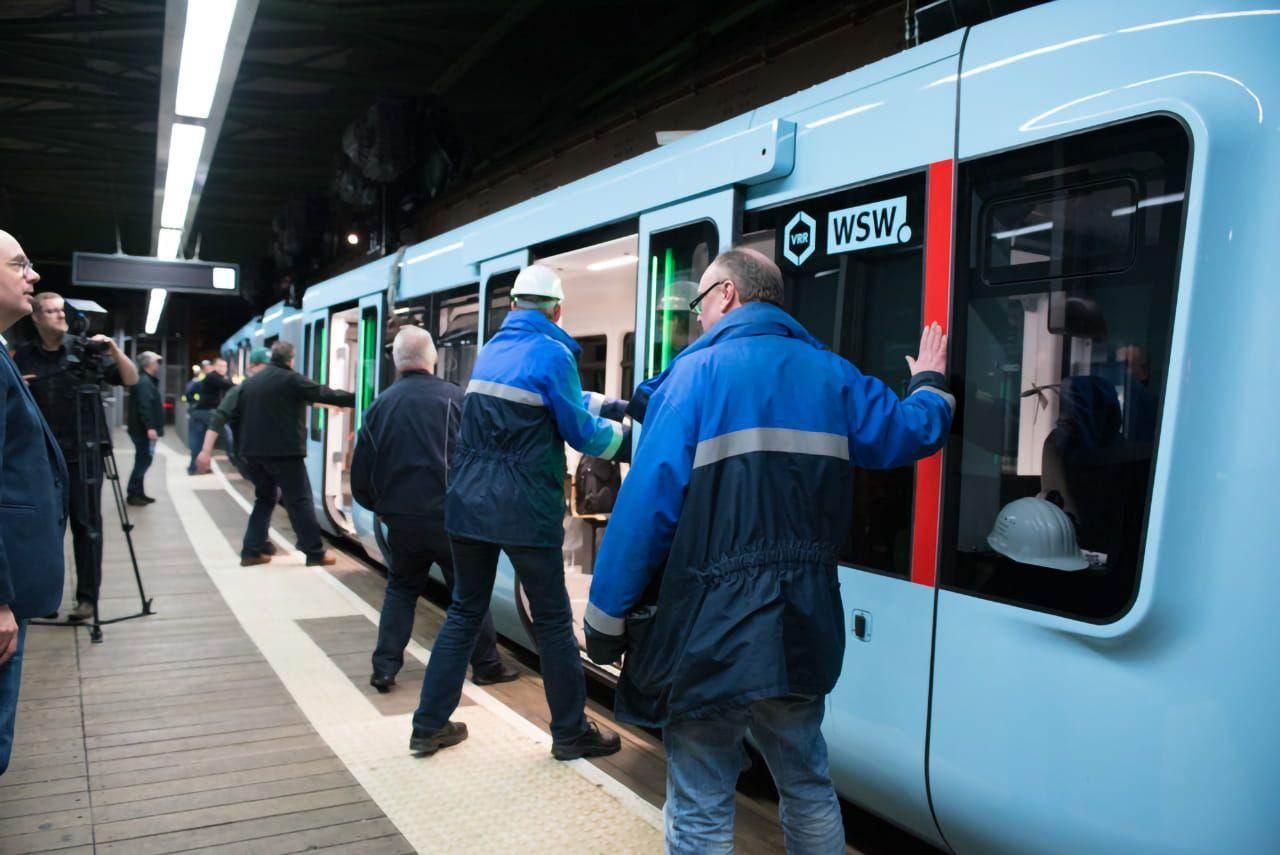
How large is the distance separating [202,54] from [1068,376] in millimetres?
6184

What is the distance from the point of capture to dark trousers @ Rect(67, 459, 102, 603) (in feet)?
18.4

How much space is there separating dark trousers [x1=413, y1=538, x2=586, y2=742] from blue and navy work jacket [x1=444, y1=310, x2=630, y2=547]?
0.10m

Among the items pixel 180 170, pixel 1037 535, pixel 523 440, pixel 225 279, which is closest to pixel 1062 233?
pixel 1037 535

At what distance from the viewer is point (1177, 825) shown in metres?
2.02

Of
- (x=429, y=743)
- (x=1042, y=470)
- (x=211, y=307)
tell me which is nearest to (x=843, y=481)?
(x=1042, y=470)

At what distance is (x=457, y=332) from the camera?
5.95 metres

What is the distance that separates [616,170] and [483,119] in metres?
12.1

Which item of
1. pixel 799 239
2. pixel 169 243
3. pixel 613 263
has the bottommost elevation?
pixel 799 239

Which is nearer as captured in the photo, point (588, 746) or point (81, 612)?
point (588, 746)

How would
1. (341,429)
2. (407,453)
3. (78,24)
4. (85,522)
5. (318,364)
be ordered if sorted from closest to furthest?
(407,453), (85,522), (341,429), (318,364), (78,24)

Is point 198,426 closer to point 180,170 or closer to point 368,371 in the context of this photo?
point 180,170

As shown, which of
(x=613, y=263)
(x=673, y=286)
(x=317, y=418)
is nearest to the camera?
(x=673, y=286)

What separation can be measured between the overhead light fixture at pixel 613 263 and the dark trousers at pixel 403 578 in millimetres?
1732

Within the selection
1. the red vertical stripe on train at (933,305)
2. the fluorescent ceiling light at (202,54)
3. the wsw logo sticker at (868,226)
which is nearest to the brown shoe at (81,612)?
the fluorescent ceiling light at (202,54)
